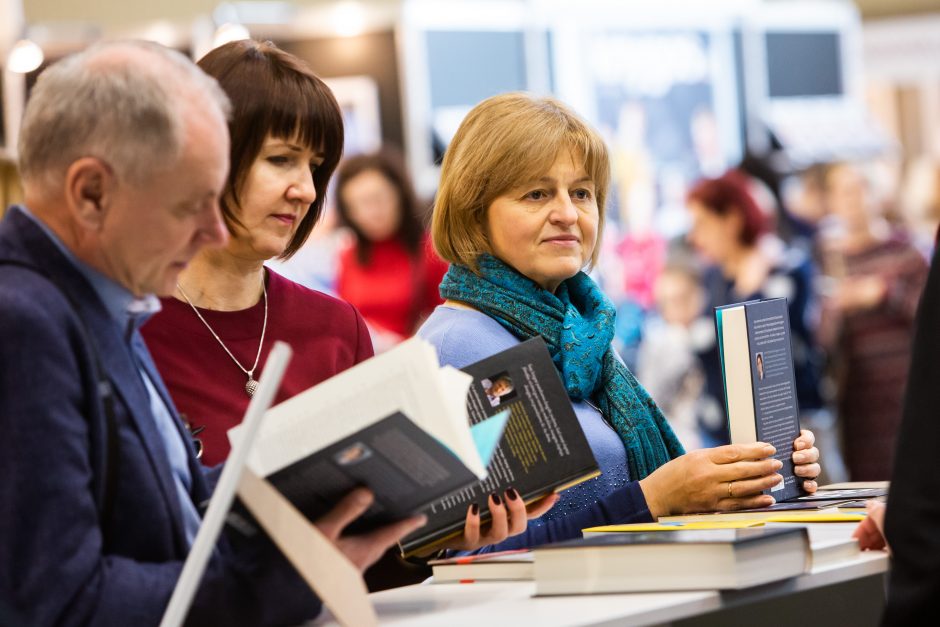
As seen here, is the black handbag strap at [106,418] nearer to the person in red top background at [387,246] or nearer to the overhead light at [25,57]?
the person in red top background at [387,246]

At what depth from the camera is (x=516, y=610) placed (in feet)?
5.92

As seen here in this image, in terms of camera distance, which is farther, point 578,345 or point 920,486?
point 578,345

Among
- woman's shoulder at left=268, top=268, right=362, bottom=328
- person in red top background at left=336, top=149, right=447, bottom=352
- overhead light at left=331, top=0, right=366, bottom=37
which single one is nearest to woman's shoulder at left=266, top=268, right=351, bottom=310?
woman's shoulder at left=268, top=268, right=362, bottom=328

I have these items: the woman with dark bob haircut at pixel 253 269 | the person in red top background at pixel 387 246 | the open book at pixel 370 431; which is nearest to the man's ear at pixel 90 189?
the open book at pixel 370 431

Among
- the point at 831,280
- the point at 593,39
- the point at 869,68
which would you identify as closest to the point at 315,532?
the point at 831,280

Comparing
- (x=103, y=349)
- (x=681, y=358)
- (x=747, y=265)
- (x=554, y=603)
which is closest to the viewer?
(x=103, y=349)

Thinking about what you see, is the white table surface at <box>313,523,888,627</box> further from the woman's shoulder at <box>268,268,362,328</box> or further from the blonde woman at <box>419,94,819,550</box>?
the woman's shoulder at <box>268,268,362,328</box>

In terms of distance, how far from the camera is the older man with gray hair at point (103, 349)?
1.52 m

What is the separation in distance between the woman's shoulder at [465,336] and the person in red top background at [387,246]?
3.21 meters

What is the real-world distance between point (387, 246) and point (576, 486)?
3.62 metres

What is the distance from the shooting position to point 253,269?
248 cm

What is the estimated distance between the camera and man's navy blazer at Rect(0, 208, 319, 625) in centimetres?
151

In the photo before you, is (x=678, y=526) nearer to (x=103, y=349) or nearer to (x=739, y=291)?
(x=103, y=349)

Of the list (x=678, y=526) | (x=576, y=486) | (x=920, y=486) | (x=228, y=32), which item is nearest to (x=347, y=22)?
(x=228, y=32)
